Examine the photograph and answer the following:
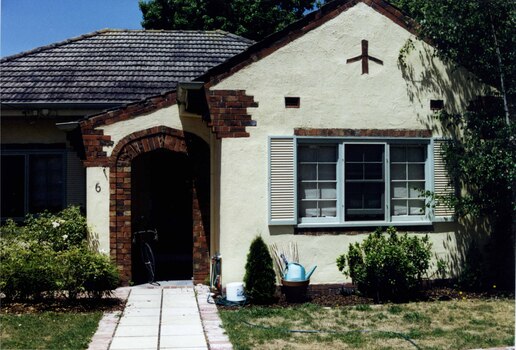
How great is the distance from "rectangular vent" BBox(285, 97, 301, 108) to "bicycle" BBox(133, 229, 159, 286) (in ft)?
12.2

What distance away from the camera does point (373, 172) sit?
10500 millimetres

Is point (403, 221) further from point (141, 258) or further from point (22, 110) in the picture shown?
point (22, 110)

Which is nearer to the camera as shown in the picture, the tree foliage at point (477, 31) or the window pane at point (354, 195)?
the tree foliage at point (477, 31)

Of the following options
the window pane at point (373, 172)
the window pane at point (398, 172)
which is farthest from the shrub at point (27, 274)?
the window pane at point (398, 172)

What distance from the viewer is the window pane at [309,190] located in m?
10.3

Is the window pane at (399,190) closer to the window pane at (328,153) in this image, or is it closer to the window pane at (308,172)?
the window pane at (328,153)

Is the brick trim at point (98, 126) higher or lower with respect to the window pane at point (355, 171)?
higher

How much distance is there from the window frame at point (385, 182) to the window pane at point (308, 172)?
0.34 feet

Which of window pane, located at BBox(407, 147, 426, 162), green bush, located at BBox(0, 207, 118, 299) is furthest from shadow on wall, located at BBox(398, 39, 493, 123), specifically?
green bush, located at BBox(0, 207, 118, 299)

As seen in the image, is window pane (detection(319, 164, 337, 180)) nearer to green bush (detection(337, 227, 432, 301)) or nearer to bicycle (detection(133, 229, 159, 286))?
green bush (detection(337, 227, 432, 301))

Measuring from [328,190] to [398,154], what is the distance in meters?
1.46

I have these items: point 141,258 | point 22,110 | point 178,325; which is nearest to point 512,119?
point 178,325

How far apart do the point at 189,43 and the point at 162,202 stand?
14.9 ft

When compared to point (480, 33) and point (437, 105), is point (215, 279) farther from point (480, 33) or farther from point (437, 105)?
point (480, 33)
